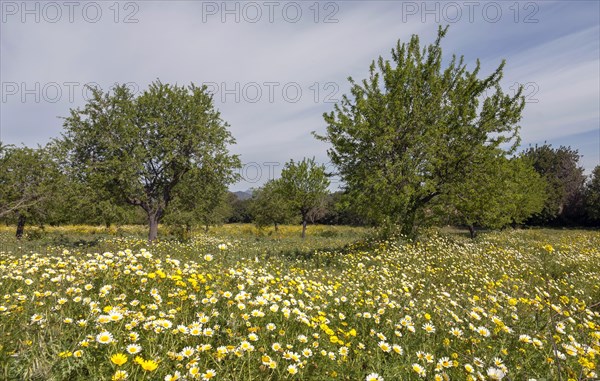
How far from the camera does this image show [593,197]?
44062mm

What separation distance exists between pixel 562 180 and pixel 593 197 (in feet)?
16.5

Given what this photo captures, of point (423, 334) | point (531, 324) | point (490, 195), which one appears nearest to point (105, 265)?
point (423, 334)

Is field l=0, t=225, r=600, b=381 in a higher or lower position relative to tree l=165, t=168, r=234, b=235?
lower

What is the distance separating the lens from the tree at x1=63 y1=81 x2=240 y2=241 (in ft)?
57.5

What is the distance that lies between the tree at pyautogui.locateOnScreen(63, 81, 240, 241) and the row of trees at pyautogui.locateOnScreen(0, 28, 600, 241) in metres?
0.06

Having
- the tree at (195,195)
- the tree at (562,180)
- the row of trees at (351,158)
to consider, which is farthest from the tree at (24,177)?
the tree at (562,180)

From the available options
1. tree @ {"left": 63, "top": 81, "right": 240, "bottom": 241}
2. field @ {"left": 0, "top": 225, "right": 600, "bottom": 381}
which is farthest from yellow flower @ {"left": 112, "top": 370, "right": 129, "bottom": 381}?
tree @ {"left": 63, "top": 81, "right": 240, "bottom": 241}

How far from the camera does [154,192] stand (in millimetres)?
18953

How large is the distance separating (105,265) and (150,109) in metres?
16.9

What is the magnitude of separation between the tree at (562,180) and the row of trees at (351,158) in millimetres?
37018

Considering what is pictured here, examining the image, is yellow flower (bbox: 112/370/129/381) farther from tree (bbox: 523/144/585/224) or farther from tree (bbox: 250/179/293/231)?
tree (bbox: 523/144/585/224)

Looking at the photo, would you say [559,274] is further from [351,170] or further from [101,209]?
[101,209]

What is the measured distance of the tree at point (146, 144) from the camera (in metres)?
17.5

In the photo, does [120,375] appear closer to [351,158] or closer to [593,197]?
[351,158]
